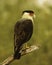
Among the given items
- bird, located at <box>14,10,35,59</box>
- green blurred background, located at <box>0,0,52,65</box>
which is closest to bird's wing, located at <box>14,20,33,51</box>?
bird, located at <box>14,10,35,59</box>

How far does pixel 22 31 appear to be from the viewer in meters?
6.18

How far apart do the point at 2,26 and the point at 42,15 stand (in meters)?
1.63

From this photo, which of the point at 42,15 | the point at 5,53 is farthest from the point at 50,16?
the point at 5,53

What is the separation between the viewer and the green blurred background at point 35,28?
14.4m

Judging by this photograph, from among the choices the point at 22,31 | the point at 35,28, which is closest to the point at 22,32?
the point at 22,31

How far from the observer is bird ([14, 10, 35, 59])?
5957mm

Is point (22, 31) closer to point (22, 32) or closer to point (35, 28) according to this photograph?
point (22, 32)

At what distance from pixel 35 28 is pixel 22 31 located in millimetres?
8527

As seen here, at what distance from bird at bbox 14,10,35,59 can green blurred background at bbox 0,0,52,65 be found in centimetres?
747

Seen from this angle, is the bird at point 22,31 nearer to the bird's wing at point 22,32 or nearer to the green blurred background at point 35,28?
the bird's wing at point 22,32

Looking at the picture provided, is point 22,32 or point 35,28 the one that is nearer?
point 22,32

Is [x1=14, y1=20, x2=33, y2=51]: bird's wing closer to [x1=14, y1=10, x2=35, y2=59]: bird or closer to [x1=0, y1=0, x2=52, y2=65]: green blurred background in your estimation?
[x1=14, y1=10, x2=35, y2=59]: bird

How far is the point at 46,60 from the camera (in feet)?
49.0

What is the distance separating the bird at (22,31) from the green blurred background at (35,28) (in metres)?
7.47
